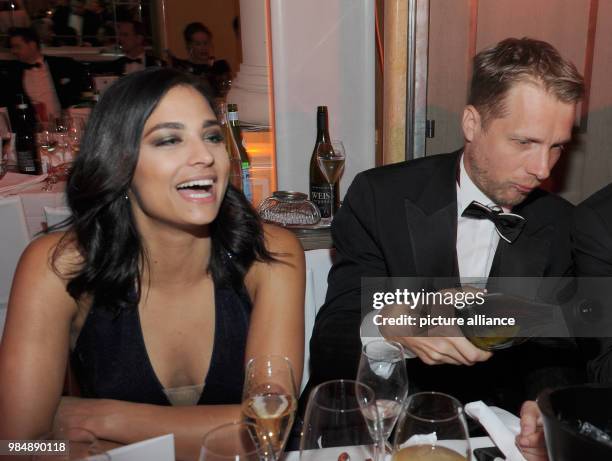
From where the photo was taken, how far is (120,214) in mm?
1727

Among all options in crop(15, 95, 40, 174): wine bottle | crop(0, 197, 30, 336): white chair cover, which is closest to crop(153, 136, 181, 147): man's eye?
crop(0, 197, 30, 336): white chair cover

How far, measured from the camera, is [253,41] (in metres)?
3.54

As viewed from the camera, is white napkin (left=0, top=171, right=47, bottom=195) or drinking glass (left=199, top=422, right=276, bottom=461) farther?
white napkin (left=0, top=171, right=47, bottom=195)

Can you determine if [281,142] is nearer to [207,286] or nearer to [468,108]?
[468,108]

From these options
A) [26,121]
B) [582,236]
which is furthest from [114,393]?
[26,121]

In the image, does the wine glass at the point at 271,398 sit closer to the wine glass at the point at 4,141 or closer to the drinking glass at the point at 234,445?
the drinking glass at the point at 234,445

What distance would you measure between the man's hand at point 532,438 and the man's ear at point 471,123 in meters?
1.21

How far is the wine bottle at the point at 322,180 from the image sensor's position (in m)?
2.87

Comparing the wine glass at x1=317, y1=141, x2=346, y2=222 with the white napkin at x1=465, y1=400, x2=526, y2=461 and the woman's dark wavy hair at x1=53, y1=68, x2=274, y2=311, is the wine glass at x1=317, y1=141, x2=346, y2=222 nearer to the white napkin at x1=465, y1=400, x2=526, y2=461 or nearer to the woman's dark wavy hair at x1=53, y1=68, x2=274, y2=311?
the woman's dark wavy hair at x1=53, y1=68, x2=274, y2=311

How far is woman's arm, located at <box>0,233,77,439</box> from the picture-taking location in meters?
1.44

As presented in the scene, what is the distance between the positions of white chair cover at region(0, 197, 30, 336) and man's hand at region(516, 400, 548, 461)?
241 centimetres

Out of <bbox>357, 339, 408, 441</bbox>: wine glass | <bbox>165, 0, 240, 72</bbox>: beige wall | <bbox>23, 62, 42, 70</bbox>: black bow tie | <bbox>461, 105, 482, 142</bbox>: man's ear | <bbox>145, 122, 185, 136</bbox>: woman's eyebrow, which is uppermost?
<bbox>165, 0, 240, 72</bbox>: beige wall

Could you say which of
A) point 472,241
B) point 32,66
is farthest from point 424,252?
point 32,66

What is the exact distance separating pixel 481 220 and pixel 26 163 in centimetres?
287
